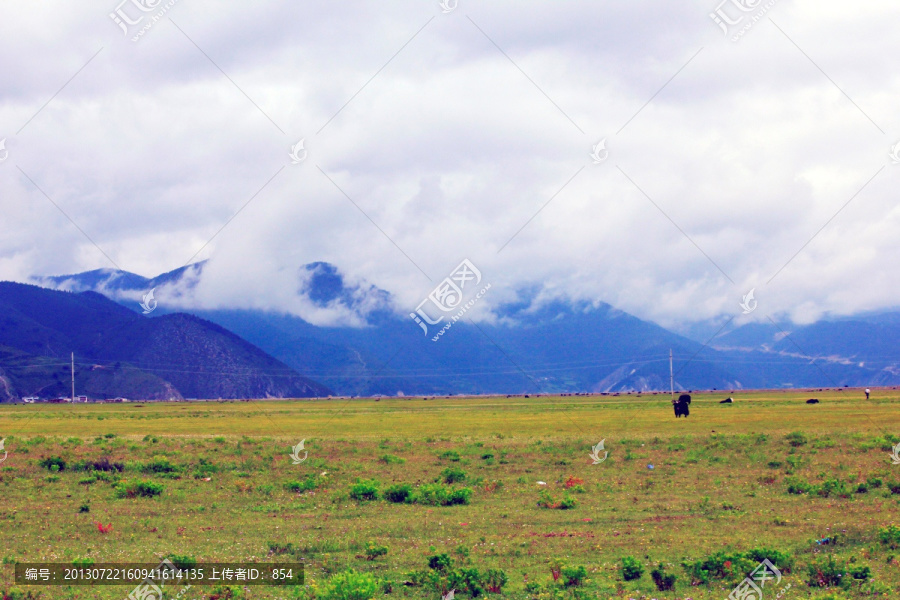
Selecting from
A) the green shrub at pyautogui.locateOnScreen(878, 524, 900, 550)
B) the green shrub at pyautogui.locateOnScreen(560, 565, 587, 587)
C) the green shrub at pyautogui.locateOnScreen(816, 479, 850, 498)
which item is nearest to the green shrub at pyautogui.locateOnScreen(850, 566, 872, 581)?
the green shrub at pyautogui.locateOnScreen(878, 524, 900, 550)

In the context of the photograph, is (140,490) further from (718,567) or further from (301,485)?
(718,567)

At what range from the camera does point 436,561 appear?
15.8 meters

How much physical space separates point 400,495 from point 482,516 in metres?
3.74

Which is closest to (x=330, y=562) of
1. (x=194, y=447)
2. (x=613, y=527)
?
(x=613, y=527)

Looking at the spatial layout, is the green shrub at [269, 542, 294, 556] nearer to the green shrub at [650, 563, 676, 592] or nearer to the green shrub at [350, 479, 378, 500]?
the green shrub at [350, 479, 378, 500]

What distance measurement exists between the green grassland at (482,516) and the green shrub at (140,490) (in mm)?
80

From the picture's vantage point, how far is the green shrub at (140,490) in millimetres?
26172

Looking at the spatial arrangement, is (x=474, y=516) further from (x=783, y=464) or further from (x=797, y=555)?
(x=783, y=464)

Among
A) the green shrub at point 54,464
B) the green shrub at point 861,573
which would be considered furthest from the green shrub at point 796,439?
the green shrub at point 54,464

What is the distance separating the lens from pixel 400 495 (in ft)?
81.9

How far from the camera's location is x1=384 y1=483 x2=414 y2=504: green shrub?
2475 centimetres

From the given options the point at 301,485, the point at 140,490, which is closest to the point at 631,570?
the point at 301,485

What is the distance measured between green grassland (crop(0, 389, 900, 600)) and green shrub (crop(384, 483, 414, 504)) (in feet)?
0.62

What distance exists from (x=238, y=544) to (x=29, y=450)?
88.1ft
